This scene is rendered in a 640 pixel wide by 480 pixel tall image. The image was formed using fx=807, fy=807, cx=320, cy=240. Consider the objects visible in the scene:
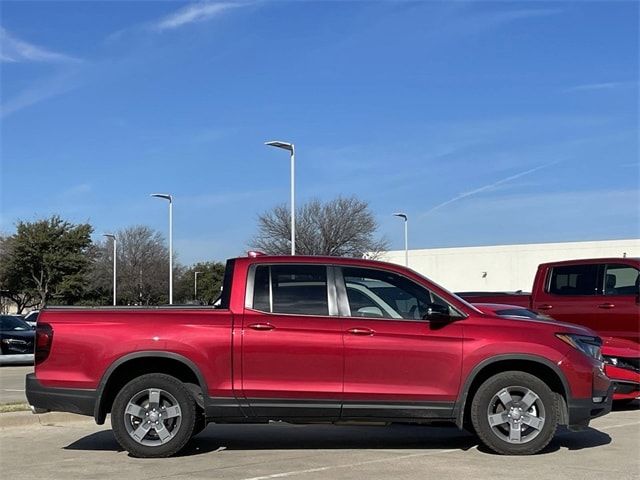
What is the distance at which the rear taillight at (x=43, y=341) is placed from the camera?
25.5 feet

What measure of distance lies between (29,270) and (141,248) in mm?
8930

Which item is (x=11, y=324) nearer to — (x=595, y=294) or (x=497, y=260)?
(x=595, y=294)

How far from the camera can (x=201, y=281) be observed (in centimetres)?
9194

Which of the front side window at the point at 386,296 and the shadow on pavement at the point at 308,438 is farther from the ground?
the front side window at the point at 386,296

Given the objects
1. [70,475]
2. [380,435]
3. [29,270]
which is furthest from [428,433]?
[29,270]

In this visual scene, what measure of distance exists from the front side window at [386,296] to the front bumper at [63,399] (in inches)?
104

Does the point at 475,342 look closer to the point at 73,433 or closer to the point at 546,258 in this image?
the point at 73,433

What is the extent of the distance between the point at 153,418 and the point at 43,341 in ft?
4.26

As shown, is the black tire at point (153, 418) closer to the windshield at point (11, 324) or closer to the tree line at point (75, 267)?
the windshield at point (11, 324)

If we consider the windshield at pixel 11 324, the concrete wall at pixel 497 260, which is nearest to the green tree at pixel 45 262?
the concrete wall at pixel 497 260

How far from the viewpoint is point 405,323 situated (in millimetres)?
7785

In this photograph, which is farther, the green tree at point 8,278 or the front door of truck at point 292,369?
the green tree at point 8,278

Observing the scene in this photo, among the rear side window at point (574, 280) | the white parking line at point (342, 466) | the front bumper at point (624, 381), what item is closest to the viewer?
the white parking line at point (342, 466)

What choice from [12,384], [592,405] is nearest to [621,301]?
[592,405]
